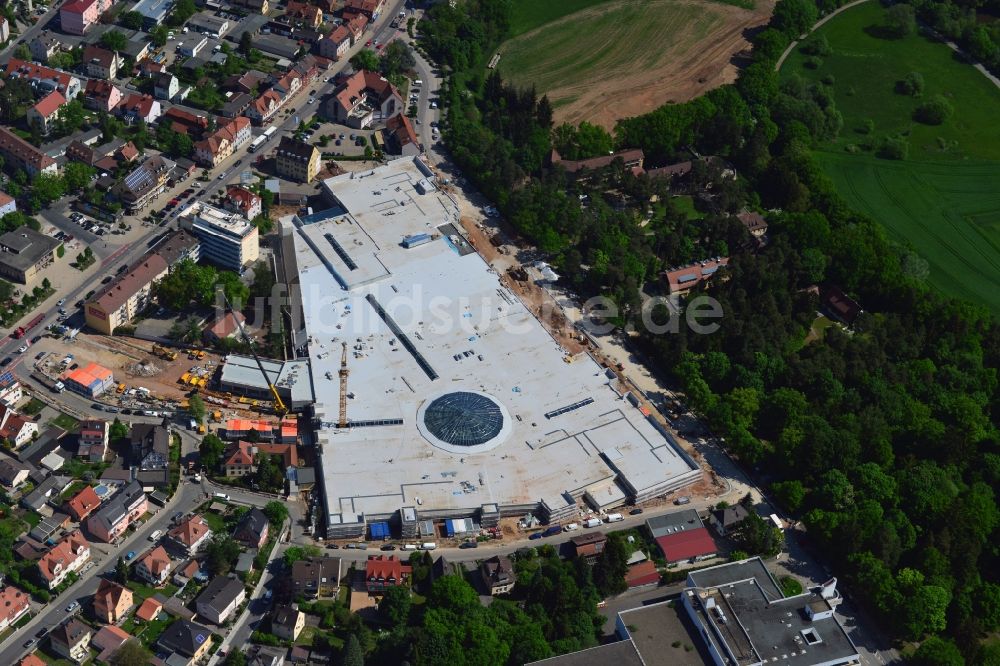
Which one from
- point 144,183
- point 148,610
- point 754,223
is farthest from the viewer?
point 754,223

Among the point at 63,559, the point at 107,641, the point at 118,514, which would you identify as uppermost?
the point at 63,559

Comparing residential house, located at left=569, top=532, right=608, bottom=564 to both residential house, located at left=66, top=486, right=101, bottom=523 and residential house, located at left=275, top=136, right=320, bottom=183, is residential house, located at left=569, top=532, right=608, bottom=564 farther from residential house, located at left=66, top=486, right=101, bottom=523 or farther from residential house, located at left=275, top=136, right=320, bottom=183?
residential house, located at left=275, top=136, right=320, bottom=183

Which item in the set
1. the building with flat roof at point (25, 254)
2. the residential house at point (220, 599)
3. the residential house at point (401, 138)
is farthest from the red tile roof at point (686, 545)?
the building with flat roof at point (25, 254)

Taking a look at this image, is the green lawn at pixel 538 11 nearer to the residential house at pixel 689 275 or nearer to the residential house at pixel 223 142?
the residential house at pixel 223 142

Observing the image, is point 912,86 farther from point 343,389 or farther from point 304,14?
point 343,389

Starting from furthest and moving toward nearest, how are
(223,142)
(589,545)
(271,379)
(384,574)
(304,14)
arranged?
(304,14) → (223,142) → (271,379) → (589,545) → (384,574)

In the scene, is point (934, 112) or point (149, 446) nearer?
point (149, 446)

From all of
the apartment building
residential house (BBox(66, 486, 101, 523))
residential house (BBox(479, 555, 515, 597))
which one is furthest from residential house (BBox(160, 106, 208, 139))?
residential house (BBox(479, 555, 515, 597))

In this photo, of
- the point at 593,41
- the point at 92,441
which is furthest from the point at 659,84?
the point at 92,441
